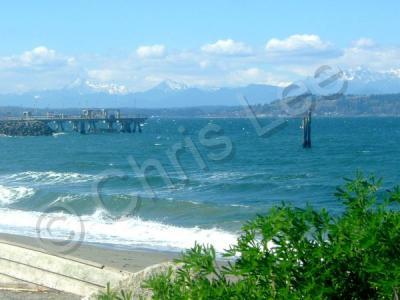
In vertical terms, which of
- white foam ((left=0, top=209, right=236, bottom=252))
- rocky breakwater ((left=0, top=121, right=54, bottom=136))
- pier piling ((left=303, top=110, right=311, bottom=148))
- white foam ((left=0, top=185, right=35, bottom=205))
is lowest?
Result: rocky breakwater ((left=0, top=121, right=54, bottom=136))

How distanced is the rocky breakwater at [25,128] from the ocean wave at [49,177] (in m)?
71.0

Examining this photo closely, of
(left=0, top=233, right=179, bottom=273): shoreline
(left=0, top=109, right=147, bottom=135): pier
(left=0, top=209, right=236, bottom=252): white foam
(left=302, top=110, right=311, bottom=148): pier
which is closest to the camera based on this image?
(left=0, top=233, right=179, bottom=273): shoreline

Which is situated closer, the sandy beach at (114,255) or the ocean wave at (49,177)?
the sandy beach at (114,255)

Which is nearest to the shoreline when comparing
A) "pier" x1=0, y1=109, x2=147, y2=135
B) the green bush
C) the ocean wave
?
the green bush

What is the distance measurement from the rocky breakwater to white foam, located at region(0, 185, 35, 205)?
82.9 metres

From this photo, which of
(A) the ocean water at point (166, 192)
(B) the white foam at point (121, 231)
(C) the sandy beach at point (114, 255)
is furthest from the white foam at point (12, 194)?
(C) the sandy beach at point (114, 255)

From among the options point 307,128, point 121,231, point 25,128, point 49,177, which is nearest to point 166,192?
point 121,231

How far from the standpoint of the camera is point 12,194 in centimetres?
3212

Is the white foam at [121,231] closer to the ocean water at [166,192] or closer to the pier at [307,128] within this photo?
the ocean water at [166,192]

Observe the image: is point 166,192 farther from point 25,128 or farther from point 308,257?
point 25,128

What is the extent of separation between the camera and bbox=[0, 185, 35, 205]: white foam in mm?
30405

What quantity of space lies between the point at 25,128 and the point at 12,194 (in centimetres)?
8631

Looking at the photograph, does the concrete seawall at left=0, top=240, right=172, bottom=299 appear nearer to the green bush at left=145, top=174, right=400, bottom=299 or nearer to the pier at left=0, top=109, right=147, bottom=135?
the green bush at left=145, top=174, right=400, bottom=299

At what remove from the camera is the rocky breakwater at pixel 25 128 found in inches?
4550
